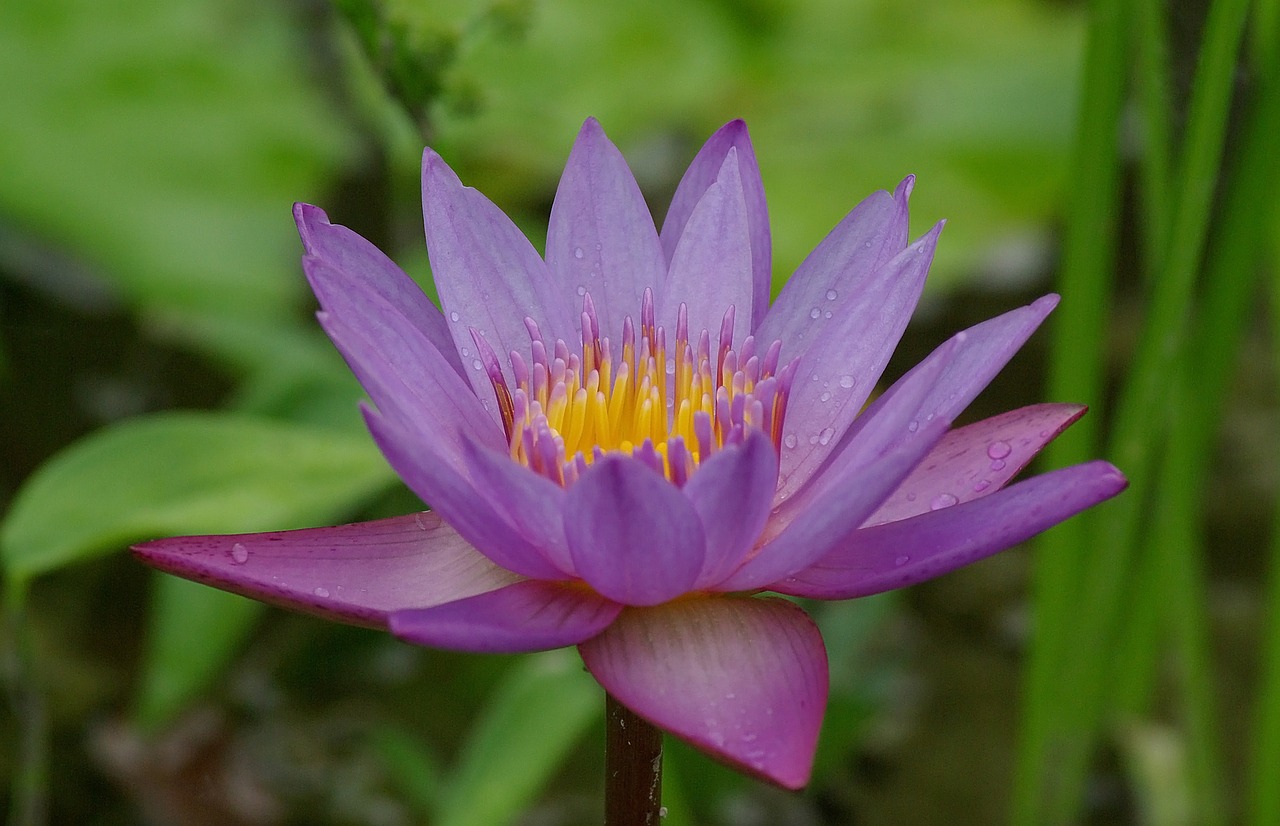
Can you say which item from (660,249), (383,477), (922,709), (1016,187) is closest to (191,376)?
(383,477)

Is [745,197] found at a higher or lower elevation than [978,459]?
higher

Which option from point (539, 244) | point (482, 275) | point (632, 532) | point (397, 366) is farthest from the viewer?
point (539, 244)

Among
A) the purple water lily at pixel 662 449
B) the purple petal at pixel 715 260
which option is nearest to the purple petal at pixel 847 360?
the purple water lily at pixel 662 449

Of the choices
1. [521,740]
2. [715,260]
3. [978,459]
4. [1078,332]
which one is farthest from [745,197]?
[521,740]

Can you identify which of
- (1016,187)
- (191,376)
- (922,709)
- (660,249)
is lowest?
(922,709)

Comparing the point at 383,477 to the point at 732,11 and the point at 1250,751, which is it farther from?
the point at 732,11

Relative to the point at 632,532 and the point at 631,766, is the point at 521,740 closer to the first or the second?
the point at 631,766
